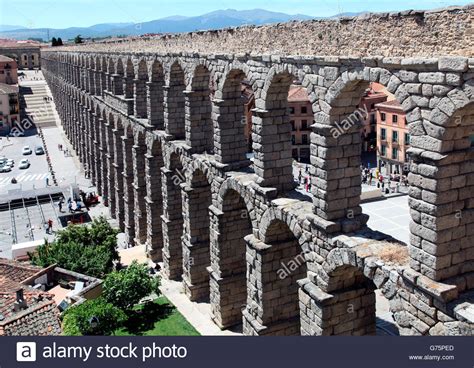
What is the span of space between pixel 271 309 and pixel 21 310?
1014 cm

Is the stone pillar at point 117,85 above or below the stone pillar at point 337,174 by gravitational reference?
above

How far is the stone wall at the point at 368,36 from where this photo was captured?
39.0ft

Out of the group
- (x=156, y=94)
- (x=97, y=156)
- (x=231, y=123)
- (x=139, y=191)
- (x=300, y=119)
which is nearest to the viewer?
(x=231, y=123)

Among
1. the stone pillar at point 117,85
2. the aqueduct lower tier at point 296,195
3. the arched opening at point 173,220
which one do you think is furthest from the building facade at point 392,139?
the arched opening at point 173,220

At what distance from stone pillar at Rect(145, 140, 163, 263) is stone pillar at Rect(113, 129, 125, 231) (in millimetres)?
8833

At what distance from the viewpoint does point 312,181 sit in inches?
666

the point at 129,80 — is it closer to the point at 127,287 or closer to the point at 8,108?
the point at 127,287

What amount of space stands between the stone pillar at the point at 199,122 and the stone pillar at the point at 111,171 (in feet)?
64.7

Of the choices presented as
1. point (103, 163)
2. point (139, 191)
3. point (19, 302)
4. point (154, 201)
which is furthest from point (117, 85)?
point (19, 302)

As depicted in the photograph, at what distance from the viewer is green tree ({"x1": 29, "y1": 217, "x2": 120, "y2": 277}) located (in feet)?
102

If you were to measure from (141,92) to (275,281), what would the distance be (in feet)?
64.7

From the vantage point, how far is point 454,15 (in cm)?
1189

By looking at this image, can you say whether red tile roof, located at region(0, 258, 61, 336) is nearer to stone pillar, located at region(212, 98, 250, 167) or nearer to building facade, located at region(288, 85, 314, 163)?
stone pillar, located at region(212, 98, 250, 167)

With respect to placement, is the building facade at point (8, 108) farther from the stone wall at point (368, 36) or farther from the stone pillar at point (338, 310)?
the stone pillar at point (338, 310)
